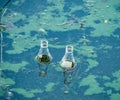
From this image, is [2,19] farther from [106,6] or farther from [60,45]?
[106,6]

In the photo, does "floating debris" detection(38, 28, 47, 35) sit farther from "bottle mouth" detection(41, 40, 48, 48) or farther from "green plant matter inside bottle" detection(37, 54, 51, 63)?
"green plant matter inside bottle" detection(37, 54, 51, 63)

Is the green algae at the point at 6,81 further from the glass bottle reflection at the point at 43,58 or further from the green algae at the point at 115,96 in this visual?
the green algae at the point at 115,96

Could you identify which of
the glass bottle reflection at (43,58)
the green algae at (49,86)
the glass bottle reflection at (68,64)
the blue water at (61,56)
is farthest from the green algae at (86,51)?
the green algae at (49,86)

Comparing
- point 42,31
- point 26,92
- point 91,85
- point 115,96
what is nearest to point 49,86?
point 26,92

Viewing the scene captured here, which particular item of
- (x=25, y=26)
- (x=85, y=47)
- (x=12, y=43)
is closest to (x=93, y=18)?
(x=85, y=47)

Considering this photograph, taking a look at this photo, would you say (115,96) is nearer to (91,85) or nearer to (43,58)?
(91,85)

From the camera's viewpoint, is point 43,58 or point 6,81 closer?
point 6,81
